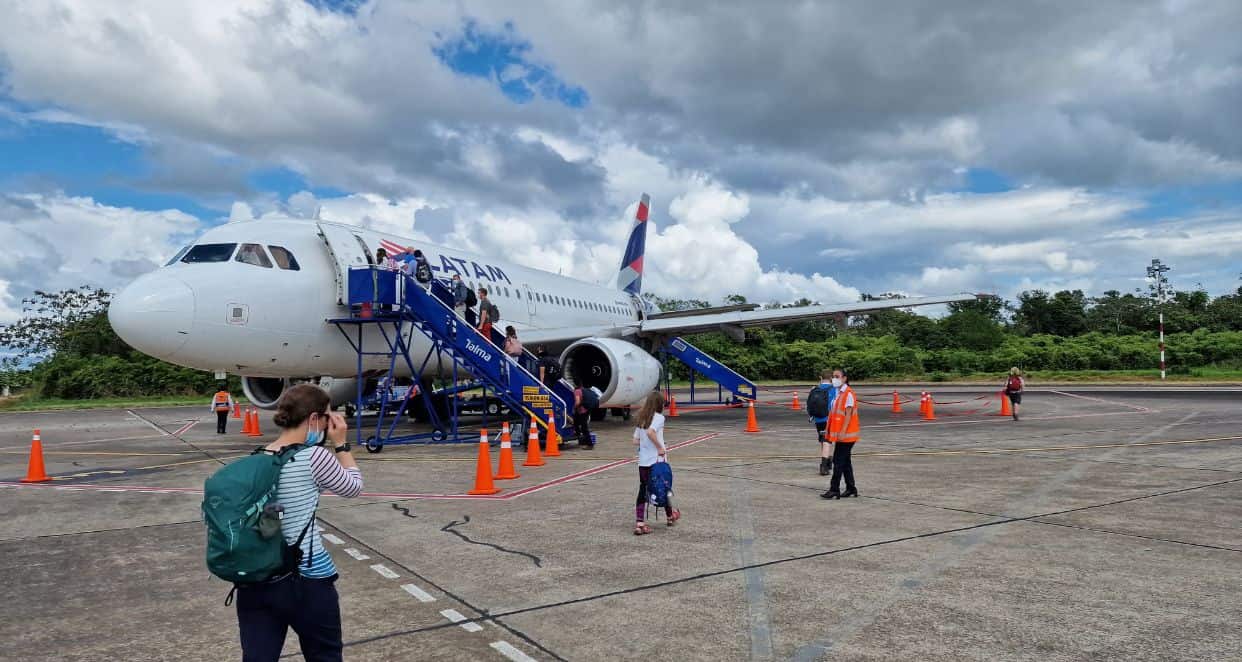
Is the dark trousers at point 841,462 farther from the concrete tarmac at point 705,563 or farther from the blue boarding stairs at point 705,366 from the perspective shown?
the blue boarding stairs at point 705,366

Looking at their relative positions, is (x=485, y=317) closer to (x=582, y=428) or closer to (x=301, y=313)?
(x=582, y=428)

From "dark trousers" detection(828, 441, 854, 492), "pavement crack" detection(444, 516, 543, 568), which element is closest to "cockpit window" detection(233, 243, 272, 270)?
"pavement crack" detection(444, 516, 543, 568)

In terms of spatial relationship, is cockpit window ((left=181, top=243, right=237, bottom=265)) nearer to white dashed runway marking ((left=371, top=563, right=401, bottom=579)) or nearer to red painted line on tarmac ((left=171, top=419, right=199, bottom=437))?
white dashed runway marking ((left=371, top=563, right=401, bottom=579))

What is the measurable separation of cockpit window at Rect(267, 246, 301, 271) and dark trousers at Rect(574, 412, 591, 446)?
17.3ft

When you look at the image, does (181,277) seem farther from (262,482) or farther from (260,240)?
(262,482)

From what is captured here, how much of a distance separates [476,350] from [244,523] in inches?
448

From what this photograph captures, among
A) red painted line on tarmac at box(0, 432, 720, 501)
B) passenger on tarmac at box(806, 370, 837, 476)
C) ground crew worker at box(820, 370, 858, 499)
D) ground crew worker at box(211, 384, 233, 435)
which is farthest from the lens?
ground crew worker at box(211, 384, 233, 435)

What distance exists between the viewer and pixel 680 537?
6.89m

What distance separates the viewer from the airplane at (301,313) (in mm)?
11273

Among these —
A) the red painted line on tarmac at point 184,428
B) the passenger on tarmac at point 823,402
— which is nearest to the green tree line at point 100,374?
the red painted line on tarmac at point 184,428

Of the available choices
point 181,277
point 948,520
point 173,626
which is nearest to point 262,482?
point 173,626

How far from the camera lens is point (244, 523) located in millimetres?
2752

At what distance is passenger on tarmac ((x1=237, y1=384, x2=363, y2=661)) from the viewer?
116 inches

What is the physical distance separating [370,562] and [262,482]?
11.9 feet
